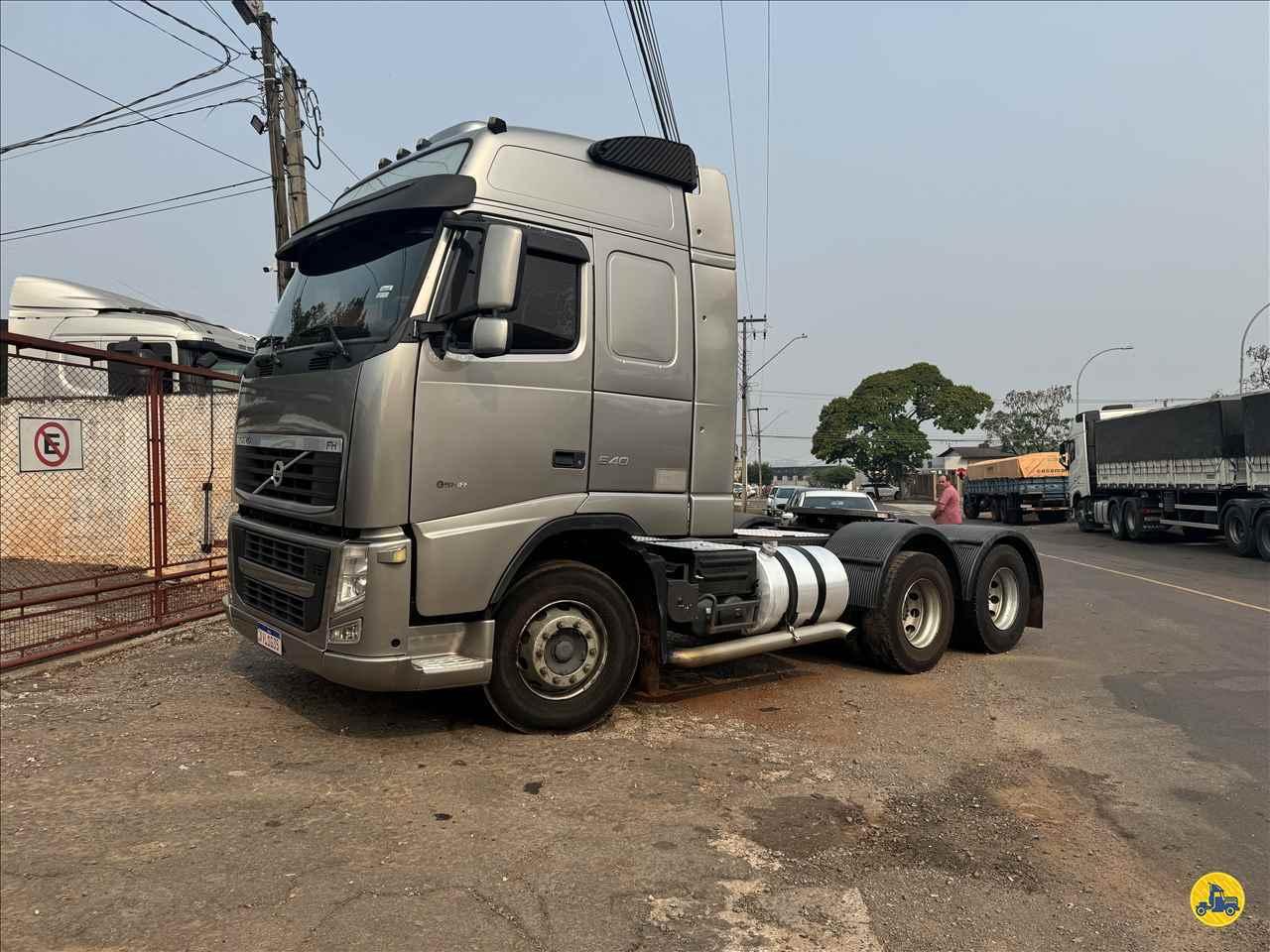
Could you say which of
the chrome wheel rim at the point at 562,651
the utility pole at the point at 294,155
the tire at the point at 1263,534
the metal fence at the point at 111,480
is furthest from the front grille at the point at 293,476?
the tire at the point at 1263,534

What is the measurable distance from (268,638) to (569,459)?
77.8 inches

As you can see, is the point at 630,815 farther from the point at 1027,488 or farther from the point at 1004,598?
the point at 1027,488

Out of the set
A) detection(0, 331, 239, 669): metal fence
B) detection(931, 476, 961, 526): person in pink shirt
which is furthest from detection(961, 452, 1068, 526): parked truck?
detection(0, 331, 239, 669): metal fence

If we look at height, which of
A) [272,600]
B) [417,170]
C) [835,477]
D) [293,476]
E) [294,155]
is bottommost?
[272,600]

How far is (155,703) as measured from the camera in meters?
5.25

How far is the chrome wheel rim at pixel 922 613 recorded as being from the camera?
6.80m

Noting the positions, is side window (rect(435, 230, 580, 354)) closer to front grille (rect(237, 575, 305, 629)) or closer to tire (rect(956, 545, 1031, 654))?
front grille (rect(237, 575, 305, 629))

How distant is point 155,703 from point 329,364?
2.63m

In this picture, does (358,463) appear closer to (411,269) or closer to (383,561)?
(383,561)

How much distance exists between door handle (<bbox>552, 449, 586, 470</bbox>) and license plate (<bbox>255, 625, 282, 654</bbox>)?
5.87 ft

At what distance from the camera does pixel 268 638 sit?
4711mm

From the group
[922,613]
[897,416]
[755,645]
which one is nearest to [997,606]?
[922,613]

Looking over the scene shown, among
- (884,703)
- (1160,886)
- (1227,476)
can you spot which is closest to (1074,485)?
(1227,476)

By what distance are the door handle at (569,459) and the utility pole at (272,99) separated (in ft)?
28.0
